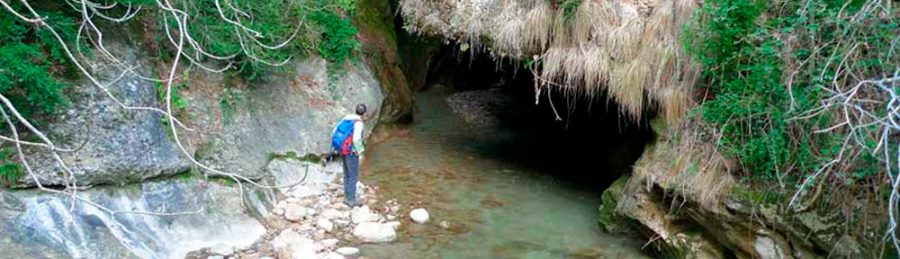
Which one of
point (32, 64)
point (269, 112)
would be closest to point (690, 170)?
point (269, 112)

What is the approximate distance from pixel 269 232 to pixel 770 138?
4.35 meters

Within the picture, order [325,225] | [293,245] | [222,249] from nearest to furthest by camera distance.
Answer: [222,249], [293,245], [325,225]

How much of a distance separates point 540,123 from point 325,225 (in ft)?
19.3

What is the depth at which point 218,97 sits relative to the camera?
7.04 meters

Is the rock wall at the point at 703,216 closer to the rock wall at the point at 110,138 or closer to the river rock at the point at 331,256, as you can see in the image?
the river rock at the point at 331,256

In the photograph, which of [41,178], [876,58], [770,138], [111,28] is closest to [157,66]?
[111,28]

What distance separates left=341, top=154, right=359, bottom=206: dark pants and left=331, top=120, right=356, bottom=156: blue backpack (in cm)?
8

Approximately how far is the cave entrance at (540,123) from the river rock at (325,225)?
2545 millimetres

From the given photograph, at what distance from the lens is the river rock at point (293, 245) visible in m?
5.67

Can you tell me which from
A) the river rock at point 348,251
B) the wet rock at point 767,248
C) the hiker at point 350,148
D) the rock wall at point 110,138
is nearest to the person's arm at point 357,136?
the hiker at point 350,148

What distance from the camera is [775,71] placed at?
4.97 meters

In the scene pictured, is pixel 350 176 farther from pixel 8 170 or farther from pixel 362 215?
pixel 8 170

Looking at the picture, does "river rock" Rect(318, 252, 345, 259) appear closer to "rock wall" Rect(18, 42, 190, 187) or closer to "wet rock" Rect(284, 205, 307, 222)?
"wet rock" Rect(284, 205, 307, 222)

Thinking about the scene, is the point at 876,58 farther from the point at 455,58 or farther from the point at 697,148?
the point at 455,58
